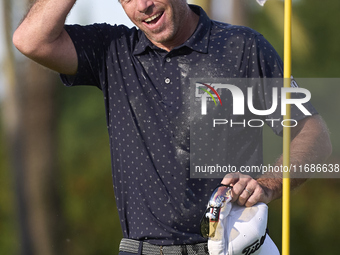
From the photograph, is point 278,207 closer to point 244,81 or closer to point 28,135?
point 28,135

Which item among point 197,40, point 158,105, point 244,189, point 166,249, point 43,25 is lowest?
point 166,249

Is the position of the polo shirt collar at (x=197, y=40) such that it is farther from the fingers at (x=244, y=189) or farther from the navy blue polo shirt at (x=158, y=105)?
the fingers at (x=244, y=189)

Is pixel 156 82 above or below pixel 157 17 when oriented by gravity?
below

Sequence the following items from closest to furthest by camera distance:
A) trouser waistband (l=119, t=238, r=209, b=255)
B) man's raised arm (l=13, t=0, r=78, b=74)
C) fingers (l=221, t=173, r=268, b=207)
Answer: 1. fingers (l=221, t=173, r=268, b=207)
2. trouser waistband (l=119, t=238, r=209, b=255)
3. man's raised arm (l=13, t=0, r=78, b=74)

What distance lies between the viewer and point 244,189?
2.48 metres

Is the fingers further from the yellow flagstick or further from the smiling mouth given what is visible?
the smiling mouth

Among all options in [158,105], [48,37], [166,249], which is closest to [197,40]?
[158,105]

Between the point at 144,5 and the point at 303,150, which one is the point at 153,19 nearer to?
the point at 144,5

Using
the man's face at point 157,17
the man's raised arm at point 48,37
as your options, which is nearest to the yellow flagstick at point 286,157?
the man's face at point 157,17

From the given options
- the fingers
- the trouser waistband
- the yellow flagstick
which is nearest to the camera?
the fingers

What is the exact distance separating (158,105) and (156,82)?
0.12 metres

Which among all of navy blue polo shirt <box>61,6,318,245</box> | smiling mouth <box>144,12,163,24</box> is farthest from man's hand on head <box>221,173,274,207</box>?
smiling mouth <box>144,12,163,24</box>

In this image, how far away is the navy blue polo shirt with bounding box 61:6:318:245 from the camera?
9.07 ft

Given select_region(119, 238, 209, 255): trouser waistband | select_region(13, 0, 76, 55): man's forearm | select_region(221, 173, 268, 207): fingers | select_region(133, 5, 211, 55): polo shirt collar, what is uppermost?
select_region(13, 0, 76, 55): man's forearm
